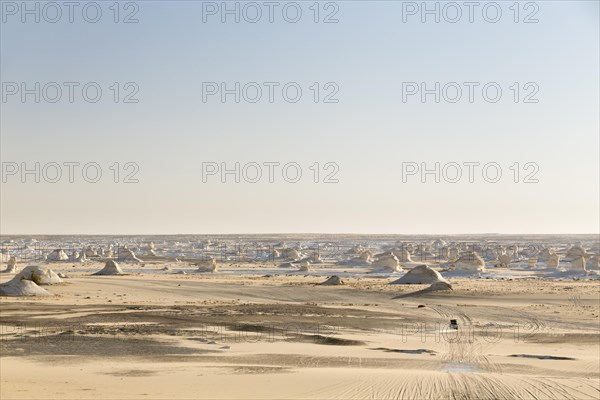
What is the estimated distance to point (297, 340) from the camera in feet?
85.8

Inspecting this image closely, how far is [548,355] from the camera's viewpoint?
2353cm

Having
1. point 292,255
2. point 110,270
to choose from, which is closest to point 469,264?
point 110,270

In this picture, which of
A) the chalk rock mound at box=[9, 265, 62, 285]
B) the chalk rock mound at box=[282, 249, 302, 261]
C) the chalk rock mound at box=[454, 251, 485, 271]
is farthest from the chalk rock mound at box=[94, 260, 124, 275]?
the chalk rock mound at box=[282, 249, 302, 261]

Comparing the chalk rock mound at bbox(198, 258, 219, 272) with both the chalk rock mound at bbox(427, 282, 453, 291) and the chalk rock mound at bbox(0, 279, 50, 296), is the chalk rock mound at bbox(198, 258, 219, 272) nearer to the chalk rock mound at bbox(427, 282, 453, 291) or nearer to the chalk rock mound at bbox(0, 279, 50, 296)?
the chalk rock mound at bbox(0, 279, 50, 296)

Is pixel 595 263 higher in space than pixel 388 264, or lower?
lower

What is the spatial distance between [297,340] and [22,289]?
2102cm

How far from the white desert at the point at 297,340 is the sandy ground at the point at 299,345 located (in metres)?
0.05

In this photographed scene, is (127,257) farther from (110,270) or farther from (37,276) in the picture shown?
(37,276)

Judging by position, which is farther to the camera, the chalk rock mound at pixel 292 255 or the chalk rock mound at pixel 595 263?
the chalk rock mound at pixel 292 255

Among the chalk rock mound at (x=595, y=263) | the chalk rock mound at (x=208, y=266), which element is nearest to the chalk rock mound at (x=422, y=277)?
the chalk rock mound at (x=208, y=266)

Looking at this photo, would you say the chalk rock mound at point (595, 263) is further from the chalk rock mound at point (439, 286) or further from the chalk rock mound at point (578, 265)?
the chalk rock mound at point (439, 286)

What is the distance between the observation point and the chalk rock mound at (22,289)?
1617 inches

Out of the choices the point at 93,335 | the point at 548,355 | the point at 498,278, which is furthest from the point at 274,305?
the point at 498,278

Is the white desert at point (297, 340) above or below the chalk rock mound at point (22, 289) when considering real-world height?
below
